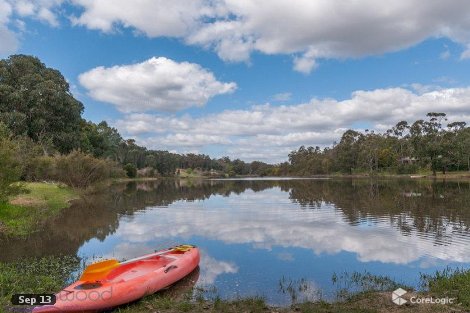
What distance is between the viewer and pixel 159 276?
11164 millimetres

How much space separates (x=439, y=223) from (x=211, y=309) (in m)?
18.7

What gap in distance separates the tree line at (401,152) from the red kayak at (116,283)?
310 ft

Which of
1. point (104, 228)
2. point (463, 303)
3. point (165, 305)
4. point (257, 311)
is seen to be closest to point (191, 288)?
point (165, 305)

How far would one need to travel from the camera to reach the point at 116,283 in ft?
32.7

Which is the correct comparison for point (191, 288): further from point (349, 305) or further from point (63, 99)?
point (63, 99)

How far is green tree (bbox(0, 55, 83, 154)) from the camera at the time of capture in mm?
51206

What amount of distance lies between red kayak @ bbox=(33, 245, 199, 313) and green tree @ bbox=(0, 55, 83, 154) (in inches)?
1671

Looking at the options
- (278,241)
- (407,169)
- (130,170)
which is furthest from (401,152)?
(278,241)

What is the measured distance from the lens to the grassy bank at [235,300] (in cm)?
920

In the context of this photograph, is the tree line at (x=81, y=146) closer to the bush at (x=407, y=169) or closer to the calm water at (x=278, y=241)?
the bush at (x=407, y=169)

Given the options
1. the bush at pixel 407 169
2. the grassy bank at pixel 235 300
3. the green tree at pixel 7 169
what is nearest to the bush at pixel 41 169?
the green tree at pixel 7 169

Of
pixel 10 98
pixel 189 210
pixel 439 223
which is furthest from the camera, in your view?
pixel 10 98

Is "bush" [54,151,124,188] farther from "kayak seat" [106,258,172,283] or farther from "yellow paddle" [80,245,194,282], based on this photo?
"yellow paddle" [80,245,194,282]

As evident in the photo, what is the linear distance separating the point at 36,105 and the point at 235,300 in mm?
51873
